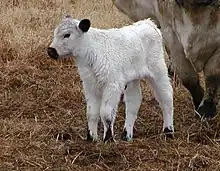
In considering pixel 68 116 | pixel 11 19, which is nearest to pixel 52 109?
pixel 68 116

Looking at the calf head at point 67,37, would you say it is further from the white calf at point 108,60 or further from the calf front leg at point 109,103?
the calf front leg at point 109,103

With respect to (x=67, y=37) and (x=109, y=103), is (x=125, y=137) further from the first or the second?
(x=67, y=37)

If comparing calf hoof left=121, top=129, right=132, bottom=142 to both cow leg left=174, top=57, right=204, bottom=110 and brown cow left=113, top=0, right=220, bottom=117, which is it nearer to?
brown cow left=113, top=0, right=220, bottom=117

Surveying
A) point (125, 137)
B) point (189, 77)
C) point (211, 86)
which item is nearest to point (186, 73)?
point (189, 77)

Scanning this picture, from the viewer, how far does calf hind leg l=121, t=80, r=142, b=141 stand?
5.28 metres

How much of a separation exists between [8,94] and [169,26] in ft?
5.05

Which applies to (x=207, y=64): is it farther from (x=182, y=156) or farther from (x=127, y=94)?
(x=182, y=156)

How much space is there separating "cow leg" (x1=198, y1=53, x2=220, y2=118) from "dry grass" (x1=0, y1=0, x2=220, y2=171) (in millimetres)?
175

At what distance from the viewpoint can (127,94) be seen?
17.5ft

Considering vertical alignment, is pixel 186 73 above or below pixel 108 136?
below

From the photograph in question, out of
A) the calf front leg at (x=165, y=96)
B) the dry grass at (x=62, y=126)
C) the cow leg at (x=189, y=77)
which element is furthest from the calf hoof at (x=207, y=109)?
the calf front leg at (x=165, y=96)

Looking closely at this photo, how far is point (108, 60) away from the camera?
4812 mm

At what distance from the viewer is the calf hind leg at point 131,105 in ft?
17.3

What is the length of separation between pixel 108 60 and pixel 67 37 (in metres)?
0.31
